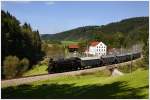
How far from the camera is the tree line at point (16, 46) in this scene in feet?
52.6

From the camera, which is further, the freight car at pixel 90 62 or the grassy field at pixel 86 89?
the freight car at pixel 90 62

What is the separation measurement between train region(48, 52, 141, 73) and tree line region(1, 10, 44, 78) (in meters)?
8.80

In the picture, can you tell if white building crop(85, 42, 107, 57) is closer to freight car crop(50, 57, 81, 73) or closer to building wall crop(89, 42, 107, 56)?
building wall crop(89, 42, 107, 56)

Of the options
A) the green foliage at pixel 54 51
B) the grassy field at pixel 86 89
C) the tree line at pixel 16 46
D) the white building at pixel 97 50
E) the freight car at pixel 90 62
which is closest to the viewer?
the tree line at pixel 16 46

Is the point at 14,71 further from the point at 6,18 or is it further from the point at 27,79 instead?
the point at 27,79

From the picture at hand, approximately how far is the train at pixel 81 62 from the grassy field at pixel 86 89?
3.73 meters

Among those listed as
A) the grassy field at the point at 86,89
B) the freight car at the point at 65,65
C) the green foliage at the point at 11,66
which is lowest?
the grassy field at the point at 86,89

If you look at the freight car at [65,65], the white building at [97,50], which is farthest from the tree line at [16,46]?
the white building at [97,50]

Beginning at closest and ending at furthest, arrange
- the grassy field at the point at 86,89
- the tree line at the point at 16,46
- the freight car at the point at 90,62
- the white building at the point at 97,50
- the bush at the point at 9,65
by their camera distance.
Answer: the bush at the point at 9,65
the tree line at the point at 16,46
the grassy field at the point at 86,89
the freight car at the point at 90,62
the white building at the point at 97,50

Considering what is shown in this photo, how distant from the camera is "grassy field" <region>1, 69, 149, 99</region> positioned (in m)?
16.5

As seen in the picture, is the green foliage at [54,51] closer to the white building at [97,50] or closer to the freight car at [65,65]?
the freight car at [65,65]

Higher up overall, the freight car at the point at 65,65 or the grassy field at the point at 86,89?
the freight car at the point at 65,65

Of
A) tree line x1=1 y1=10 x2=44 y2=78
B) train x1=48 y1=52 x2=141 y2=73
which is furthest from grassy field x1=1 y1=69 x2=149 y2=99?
train x1=48 y1=52 x2=141 y2=73

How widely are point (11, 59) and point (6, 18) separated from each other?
3241 mm
